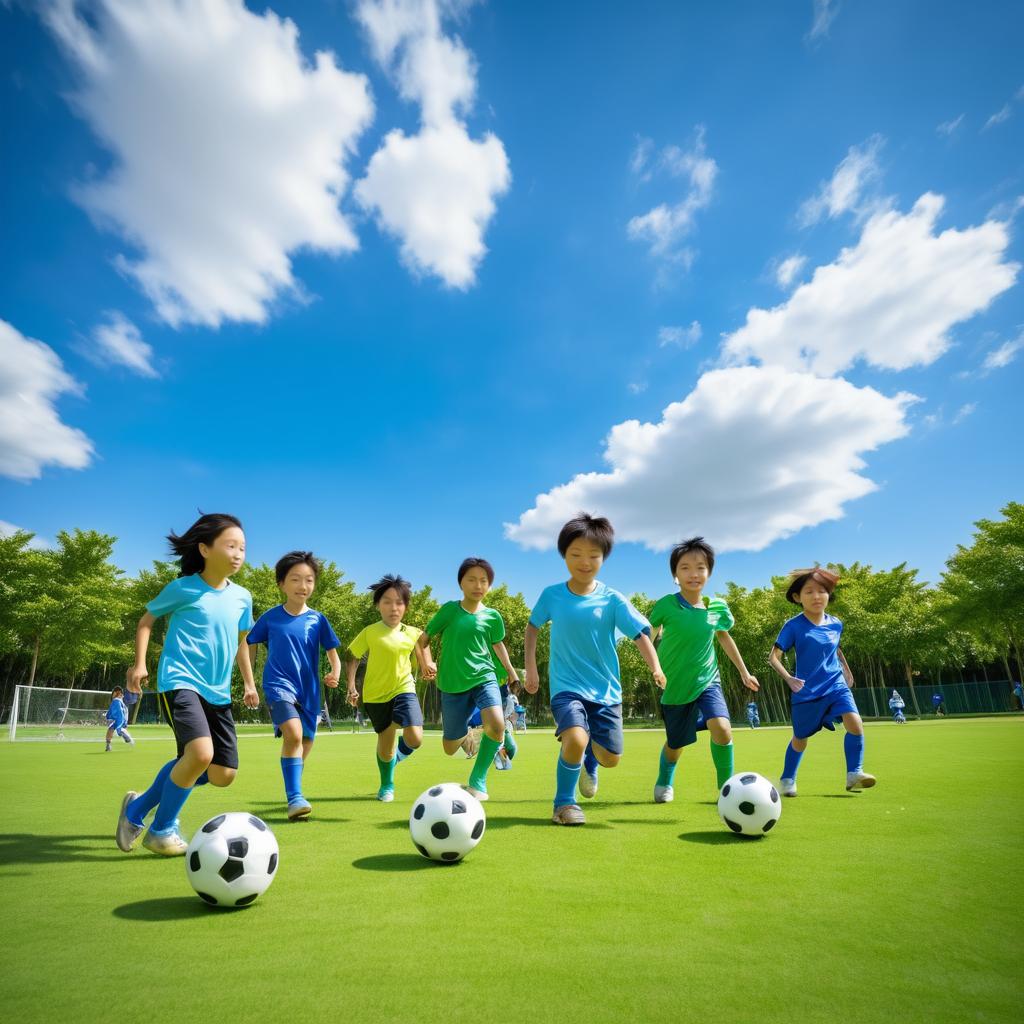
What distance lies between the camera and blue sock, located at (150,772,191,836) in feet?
15.6

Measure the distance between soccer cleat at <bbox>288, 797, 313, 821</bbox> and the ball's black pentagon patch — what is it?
2639 millimetres

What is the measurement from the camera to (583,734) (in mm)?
5645

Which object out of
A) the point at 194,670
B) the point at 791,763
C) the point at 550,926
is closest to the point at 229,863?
the point at 550,926

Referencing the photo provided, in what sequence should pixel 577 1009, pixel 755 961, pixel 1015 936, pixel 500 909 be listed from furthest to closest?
pixel 500 909
pixel 1015 936
pixel 755 961
pixel 577 1009

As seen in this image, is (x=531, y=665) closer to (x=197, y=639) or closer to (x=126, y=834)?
(x=197, y=639)

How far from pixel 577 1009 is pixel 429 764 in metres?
11.5

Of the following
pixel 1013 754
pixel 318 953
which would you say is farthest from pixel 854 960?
pixel 1013 754

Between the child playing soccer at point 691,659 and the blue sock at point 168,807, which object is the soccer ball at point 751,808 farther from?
the blue sock at point 168,807

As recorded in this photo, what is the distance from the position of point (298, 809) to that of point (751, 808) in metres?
3.87

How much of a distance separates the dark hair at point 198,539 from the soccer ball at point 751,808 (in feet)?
14.5

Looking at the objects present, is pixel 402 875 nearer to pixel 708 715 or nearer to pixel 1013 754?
pixel 708 715

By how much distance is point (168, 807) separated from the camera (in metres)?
4.77

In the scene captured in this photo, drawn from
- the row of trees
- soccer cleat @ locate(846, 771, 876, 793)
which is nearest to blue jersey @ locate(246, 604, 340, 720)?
soccer cleat @ locate(846, 771, 876, 793)

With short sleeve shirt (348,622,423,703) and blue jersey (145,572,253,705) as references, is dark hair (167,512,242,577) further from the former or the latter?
short sleeve shirt (348,622,423,703)
